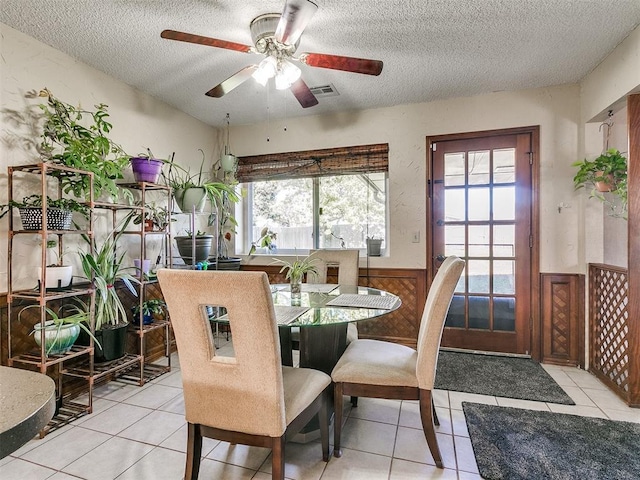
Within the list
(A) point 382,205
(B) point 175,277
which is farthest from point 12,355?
(A) point 382,205

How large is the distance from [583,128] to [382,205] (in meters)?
1.88

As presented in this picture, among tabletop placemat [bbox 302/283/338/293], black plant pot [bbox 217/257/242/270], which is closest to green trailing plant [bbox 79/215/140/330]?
black plant pot [bbox 217/257/242/270]

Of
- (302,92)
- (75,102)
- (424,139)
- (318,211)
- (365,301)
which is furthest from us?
(318,211)

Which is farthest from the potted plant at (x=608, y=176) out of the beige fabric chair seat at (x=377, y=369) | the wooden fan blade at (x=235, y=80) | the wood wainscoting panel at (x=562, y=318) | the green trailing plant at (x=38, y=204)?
the green trailing plant at (x=38, y=204)

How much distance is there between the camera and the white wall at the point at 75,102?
2.15 metres

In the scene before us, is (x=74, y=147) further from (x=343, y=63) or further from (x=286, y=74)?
(x=343, y=63)

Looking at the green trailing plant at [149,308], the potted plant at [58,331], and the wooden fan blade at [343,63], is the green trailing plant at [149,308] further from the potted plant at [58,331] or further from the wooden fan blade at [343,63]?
the wooden fan blade at [343,63]

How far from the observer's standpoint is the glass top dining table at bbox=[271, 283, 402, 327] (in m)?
1.71

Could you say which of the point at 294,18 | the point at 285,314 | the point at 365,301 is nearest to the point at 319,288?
the point at 365,301

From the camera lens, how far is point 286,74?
6.64 feet

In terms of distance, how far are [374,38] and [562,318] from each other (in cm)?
286

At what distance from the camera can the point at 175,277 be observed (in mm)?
1342

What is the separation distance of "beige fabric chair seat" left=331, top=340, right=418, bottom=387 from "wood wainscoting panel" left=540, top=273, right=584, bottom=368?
1.94 m

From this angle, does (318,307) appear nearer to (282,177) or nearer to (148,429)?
(148,429)
